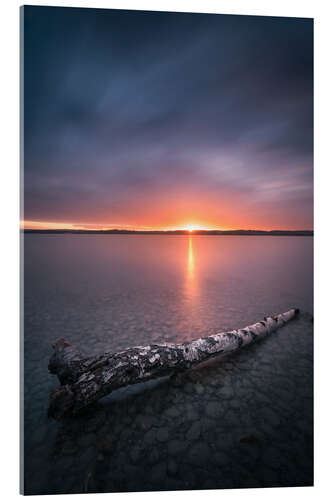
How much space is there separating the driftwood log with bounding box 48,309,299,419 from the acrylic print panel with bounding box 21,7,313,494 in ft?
0.06

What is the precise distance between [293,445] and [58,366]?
Result: 2.50m

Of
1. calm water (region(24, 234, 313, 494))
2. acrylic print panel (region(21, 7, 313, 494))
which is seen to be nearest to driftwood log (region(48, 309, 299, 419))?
acrylic print panel (region(21, 7, 313, 494))

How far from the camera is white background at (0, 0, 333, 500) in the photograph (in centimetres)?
221

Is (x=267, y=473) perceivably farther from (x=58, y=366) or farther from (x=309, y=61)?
(x=309, y=61)

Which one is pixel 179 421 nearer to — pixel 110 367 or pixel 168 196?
pixel 110 367

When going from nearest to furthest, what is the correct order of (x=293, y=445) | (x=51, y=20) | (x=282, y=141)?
(x=293, y=445) → (x=51, y=20) → (x=282, y=141)

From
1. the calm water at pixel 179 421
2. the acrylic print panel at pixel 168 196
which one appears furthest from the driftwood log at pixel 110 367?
the calm water at pixel 179 421

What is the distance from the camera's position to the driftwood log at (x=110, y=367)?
6.77 ft
